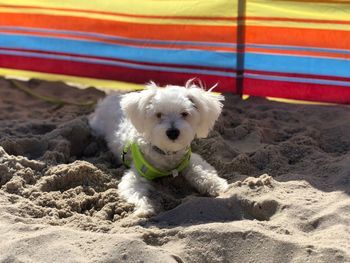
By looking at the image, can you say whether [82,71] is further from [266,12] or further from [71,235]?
[71,235]

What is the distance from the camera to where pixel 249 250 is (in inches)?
114

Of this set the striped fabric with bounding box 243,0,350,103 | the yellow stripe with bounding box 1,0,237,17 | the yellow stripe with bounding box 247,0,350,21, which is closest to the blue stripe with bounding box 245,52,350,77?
the striped fabric with bounding box 243,0,350,103

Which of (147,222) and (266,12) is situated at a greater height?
(266,12)

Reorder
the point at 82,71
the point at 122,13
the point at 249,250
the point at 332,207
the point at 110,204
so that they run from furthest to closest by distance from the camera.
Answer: the point at 82,71
the point at 122,13
the point at 110,204
the point at 332,207
the point at 249,250

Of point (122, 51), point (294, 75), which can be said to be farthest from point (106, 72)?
point (294, 75)

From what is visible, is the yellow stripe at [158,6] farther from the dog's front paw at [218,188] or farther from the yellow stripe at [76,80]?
the dog's front paw at [218,188]

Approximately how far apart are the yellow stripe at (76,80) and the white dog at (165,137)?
1.59 metres

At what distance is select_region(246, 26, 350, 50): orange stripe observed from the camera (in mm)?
4836

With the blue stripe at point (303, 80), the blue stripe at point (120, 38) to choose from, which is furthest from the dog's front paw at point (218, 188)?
the blue stripe at point (120, 38)

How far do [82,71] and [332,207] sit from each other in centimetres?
317

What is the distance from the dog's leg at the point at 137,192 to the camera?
3475 mm

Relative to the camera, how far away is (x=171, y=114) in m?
3.67

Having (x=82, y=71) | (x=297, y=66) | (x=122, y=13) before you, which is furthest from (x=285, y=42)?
(x=82, y=71)

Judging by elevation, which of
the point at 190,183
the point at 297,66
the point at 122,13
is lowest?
the point at 190,183
